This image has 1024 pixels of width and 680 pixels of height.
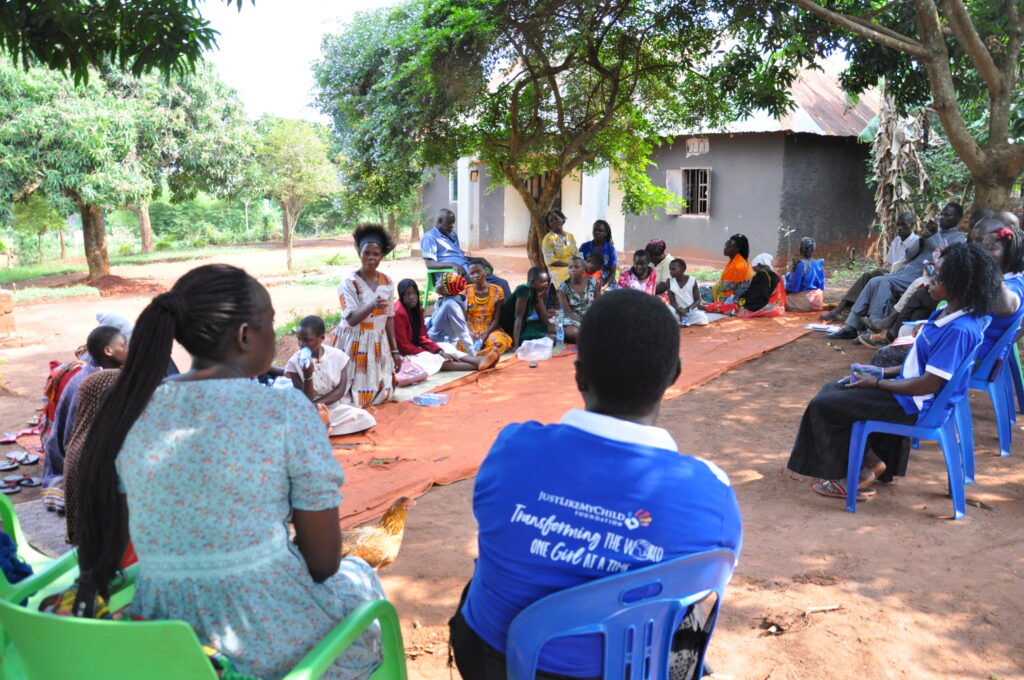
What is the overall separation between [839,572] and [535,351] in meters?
5.14

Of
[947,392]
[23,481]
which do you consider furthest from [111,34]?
[947,392]

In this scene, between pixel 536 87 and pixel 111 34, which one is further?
pixel 536 87

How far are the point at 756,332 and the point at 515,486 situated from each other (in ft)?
27.1

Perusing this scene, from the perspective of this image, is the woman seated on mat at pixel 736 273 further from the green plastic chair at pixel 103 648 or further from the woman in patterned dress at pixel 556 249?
the green plastic chair at pixel 103 648

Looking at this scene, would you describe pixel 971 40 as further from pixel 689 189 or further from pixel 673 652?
pixel 689 189

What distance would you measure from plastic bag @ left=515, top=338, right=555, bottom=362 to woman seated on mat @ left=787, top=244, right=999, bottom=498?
13.6 ft

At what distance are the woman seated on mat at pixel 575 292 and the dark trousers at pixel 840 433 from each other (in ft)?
15.2

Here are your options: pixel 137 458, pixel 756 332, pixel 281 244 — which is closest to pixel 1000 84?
pixel 756 332

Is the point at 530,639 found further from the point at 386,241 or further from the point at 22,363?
the point at 22,363

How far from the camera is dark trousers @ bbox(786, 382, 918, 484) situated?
14.0 ft

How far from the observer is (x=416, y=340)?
8.14 m

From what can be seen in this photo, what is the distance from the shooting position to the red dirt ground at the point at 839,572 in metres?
2.95

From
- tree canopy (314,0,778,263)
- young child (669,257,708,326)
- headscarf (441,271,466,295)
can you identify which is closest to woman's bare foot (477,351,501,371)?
headscarf (441,271,466,295)

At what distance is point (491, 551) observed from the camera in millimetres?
1845
